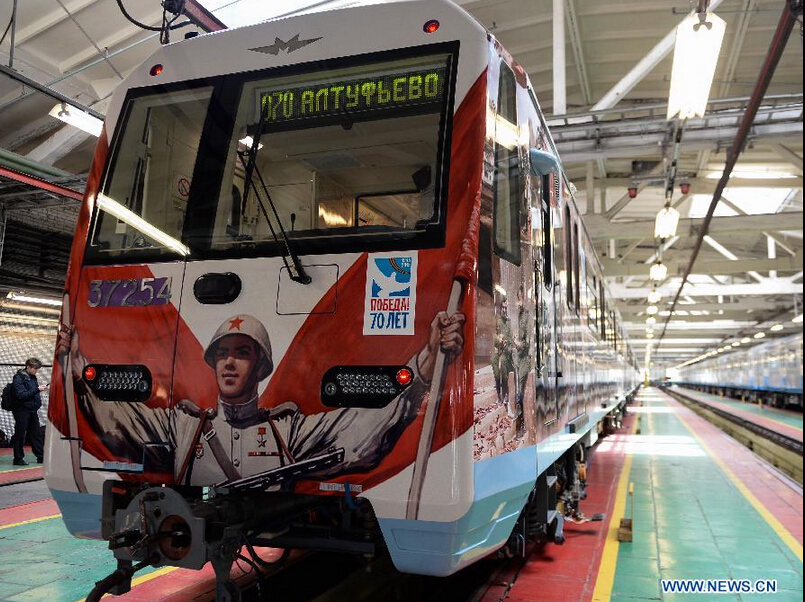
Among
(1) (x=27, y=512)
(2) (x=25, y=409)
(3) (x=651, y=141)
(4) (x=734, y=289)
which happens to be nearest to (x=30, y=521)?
(1) (x=27, y=512)

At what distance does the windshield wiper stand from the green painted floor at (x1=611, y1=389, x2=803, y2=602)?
3.14 meters

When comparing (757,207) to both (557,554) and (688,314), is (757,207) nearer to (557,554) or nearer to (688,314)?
(557,554)

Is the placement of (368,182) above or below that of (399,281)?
above

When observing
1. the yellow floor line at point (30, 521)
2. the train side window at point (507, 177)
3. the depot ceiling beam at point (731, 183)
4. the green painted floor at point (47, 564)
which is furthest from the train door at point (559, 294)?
the depot ceiling beam at point (731, 183)

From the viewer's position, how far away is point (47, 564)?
16.5 feet

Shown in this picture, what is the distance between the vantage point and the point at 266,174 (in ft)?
11.2

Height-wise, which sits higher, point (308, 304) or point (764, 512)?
point (308, 304)

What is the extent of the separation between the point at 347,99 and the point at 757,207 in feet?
56.4

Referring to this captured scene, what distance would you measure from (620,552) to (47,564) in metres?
4.55

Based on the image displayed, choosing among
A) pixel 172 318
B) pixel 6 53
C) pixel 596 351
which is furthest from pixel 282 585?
pixel 6 53

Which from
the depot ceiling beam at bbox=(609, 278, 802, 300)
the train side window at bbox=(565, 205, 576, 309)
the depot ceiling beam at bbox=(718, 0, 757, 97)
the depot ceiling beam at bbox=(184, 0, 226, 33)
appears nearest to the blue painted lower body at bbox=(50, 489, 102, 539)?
the train side window at bbox=(565, 205, 576, 309)

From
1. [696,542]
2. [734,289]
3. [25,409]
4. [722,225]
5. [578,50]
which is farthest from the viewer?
[734,289]

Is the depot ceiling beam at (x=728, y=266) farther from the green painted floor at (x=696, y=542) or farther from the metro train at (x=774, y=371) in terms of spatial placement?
the green painted floor at (x=696, y=542)

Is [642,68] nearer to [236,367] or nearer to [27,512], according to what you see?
[236,367]
